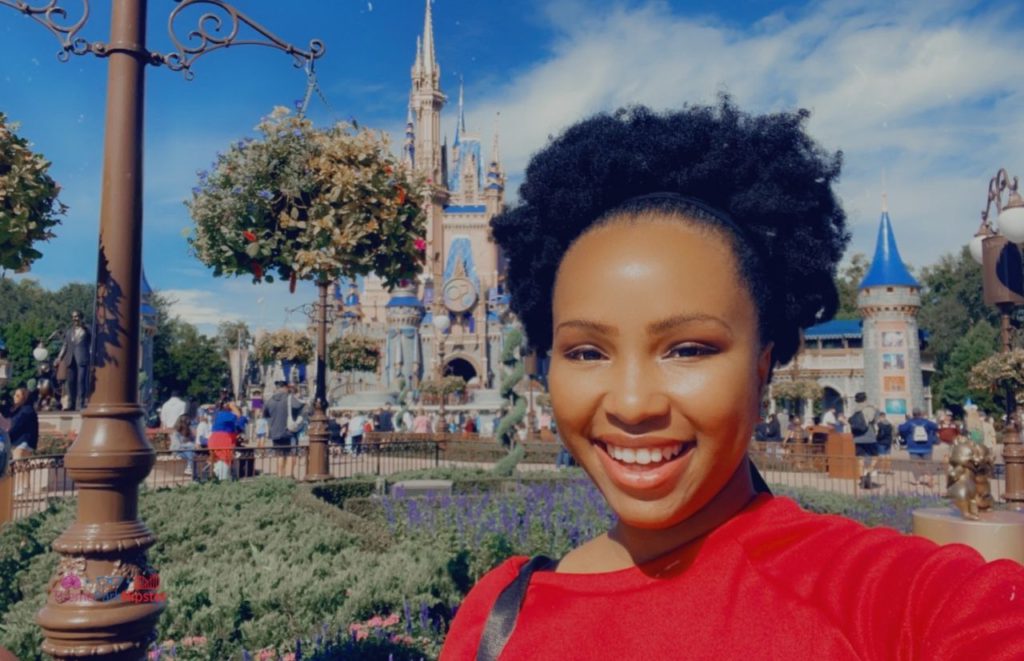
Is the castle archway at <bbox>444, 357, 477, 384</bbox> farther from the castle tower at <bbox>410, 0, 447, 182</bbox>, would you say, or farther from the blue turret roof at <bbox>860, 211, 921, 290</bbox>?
the blue turret roof at <bbox>860, 211, 921, 290</bbox>

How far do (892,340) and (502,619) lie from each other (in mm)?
36944

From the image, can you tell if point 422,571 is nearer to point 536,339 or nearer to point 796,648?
point 536,339

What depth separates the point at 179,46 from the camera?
4.12 meters

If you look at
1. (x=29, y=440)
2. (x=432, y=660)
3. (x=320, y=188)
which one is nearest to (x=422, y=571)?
(x=432, y=660)

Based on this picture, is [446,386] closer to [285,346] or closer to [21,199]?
[285,346]

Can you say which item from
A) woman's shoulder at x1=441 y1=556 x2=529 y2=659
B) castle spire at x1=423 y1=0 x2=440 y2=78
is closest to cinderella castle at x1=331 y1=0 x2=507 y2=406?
castle spire at x1=423 y1=0 x2=440 y2=78

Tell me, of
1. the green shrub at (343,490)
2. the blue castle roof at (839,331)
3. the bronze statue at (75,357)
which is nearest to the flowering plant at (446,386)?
the blue castle roof at (839,331)

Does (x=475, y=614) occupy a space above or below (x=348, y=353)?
below

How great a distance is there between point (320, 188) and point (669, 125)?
24.9 ft

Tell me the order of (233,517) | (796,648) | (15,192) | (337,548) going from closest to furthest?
(796,648), (15,192), (337,548), (233,517)

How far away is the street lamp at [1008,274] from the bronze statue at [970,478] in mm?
3040

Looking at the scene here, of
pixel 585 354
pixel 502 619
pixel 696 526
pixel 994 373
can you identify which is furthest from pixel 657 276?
pixel 994 373

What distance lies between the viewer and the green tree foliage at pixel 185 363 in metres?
53.8

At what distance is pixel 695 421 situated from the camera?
1.44m
